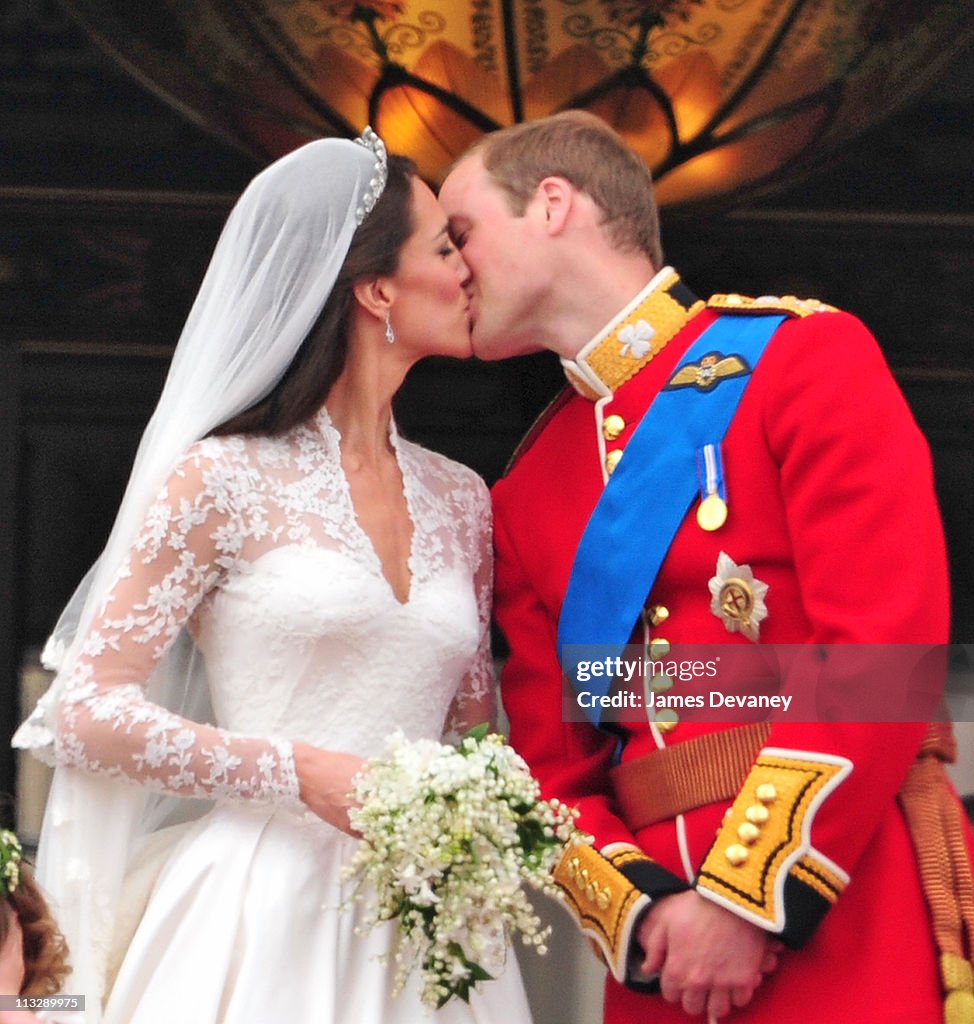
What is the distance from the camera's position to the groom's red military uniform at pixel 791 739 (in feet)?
7.18

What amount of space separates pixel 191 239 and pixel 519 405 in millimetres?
665

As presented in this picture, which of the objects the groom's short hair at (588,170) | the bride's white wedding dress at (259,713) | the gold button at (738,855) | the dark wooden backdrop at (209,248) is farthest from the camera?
the dark wooden backdrop at (209,248)

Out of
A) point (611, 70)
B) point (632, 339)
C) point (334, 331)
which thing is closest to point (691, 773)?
point (632, 339)

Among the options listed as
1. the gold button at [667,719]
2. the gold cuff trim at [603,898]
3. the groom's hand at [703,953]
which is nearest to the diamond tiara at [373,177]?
the gold button at [667,719]

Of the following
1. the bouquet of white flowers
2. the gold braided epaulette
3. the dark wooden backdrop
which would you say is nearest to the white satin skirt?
the bouquet of white flowers

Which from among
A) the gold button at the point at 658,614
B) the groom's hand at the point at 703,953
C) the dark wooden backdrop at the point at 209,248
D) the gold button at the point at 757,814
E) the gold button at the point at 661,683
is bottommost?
the groom's hand at the point at 703,953

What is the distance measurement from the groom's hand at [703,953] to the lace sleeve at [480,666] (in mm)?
455

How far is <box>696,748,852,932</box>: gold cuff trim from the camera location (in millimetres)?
2164

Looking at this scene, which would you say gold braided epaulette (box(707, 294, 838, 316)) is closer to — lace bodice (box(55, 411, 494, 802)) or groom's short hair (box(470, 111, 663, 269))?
groom's short hair (box(470, 111, 663, 269))

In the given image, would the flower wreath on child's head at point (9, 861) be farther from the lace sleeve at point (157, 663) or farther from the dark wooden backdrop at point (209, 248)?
the dark wooden backdrop at point (209, 248)

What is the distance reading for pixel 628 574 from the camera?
2.39 metres

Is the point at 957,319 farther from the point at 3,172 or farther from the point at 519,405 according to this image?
the point at 3,172

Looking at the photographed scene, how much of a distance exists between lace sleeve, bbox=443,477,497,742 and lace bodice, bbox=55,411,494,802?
2.9 inches

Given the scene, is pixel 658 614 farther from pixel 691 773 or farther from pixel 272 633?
pixel 272 633
